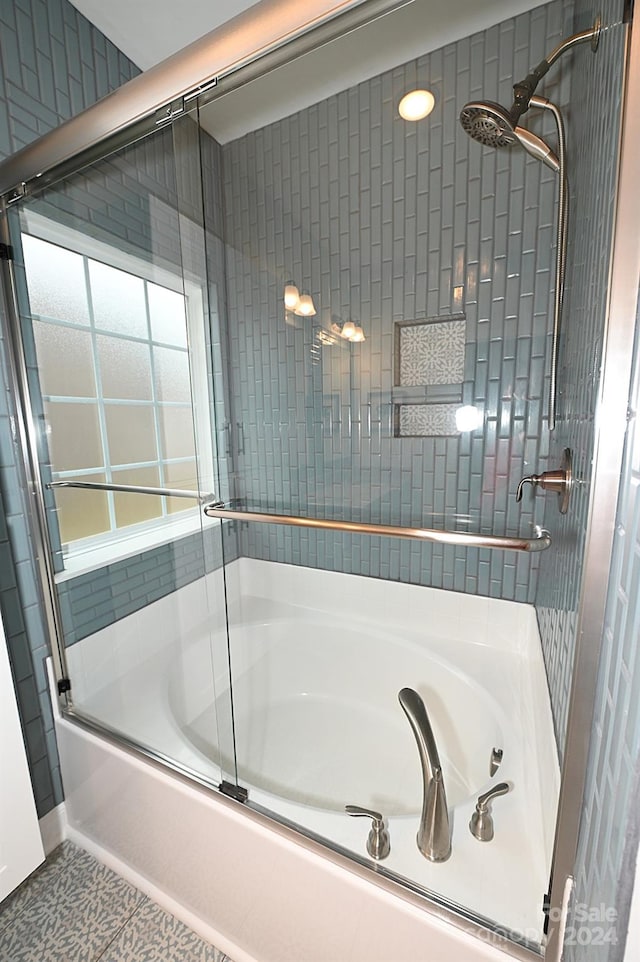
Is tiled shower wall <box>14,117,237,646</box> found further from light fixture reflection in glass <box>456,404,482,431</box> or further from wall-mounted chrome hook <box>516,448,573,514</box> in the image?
wall-mounted chrome hook <box>516,448,573,514</box>

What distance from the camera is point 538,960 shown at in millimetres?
665

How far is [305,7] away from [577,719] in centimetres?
119

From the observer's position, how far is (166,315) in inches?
55.2

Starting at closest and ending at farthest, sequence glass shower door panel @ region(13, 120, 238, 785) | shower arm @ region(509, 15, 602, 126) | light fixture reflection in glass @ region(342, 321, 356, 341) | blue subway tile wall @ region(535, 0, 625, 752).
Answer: blue subway tile wall @ region(535, 0, 625, 752), shower arm @ region(509, 15, 602, 126), glass shower door panel @ region(13, 120, 238, 785), light fixture reflection in glass @ region(342, 321, 356, 341)

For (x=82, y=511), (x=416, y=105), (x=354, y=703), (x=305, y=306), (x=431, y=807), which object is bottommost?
(x=354, y=703)

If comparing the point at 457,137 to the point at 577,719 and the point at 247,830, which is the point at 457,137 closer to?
the point at 577,719

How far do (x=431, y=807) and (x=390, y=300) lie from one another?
58.8 inches

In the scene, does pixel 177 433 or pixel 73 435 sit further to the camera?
pixel 177 433

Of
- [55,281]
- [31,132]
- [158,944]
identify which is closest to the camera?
[158,944]

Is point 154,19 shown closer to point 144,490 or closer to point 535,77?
point 535,77

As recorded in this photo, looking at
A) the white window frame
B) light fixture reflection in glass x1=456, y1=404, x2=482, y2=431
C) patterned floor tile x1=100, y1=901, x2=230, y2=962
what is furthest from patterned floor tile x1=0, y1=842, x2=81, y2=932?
light fixture reflection in glass x1=456, y1=404, x2=482, y2=431

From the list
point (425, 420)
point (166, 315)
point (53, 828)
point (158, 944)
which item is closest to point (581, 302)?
point (425, 420)

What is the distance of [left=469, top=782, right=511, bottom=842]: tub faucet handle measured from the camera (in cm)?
80

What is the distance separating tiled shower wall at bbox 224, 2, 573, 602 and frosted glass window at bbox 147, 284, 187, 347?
0.96 feet
